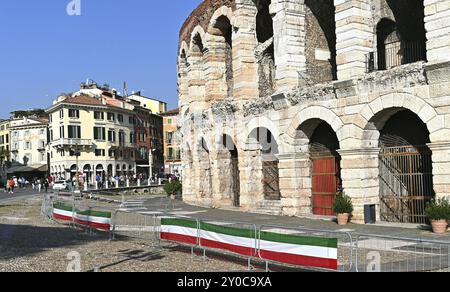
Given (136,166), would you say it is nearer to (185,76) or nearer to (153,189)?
(153,189)

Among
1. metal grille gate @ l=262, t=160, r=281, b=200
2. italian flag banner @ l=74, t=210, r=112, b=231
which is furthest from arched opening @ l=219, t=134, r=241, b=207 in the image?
italian flag banner @ l=74, t=210, r=112, b=231

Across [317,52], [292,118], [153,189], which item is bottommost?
[153,189]

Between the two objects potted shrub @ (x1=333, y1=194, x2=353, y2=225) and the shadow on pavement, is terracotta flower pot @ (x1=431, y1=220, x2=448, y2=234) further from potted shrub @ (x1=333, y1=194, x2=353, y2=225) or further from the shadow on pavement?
the shadow on pavement

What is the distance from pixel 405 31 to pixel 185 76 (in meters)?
15.6

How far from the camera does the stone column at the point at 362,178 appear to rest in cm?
1788

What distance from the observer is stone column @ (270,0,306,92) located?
827 inches

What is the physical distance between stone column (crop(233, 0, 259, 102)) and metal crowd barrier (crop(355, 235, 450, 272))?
569 inches

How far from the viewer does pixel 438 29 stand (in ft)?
50.9

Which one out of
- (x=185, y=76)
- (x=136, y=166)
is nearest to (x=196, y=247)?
(x=185, y=76)

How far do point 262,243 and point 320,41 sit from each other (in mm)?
13976

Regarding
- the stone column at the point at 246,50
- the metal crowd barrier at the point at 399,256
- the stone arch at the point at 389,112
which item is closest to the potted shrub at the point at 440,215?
the stone arch at the point at 389,112

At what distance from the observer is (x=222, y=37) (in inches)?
1074

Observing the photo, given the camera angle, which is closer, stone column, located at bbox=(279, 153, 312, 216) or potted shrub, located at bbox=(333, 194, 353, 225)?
potted shrub, located at bbox=(333, 194, 353, 225)

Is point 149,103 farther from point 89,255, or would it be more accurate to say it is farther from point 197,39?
point 89,255
